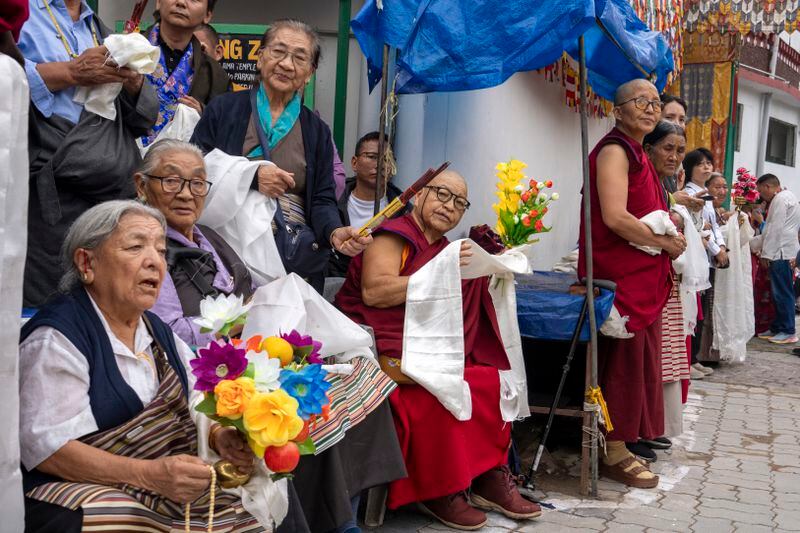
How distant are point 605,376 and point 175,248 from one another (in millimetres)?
2562

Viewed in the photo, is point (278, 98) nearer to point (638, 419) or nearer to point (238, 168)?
point (238, 168)

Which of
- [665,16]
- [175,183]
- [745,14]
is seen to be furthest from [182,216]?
[745,14]

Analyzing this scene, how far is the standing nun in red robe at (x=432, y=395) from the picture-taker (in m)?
3.80

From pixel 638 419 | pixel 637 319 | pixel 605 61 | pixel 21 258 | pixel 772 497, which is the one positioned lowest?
pixel 772 497

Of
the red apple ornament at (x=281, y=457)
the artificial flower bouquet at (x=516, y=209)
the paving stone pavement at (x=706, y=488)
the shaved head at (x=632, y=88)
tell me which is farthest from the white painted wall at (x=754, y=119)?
the red apple ornament at (x=281, y=457)

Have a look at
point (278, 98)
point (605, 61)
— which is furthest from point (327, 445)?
point (605, 61)

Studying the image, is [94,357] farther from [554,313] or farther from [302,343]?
[554,313]

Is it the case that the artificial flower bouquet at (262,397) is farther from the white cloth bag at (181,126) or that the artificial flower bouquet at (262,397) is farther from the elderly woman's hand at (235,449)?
the white cloth bag at (181,126)

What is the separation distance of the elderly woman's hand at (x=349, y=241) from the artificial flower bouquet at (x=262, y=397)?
1.46m

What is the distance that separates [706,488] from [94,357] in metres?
3.57

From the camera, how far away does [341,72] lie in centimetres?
567

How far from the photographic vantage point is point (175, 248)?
10.5 ft

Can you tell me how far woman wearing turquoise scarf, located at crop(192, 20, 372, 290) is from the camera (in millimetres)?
3936

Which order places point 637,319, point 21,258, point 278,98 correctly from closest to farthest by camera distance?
point 21,258
point 278,98
point 637,319
